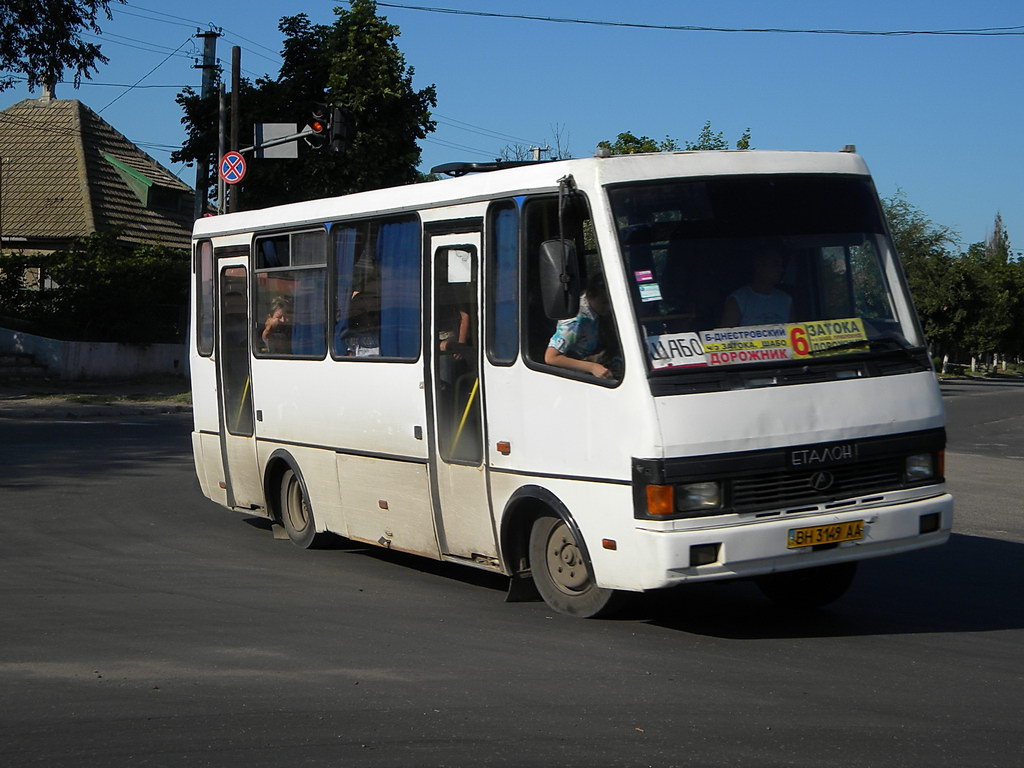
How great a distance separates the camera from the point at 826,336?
7691 millimetres

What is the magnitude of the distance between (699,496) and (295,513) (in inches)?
200

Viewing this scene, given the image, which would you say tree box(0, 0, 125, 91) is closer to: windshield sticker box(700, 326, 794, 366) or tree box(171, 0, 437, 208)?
tree box(171, 0, 437, 208)

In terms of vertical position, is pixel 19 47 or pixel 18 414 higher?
pixel 19 47

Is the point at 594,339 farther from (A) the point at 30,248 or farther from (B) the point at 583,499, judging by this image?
(A) the point at 30,248

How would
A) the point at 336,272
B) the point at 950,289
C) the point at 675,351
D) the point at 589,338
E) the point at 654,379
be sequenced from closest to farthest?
the point at 654,379 < the point at 675,351 < the point at 589,338 < the point at 336,272 < the point at 950,289

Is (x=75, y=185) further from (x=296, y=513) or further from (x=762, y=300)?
(x=762, y=300)

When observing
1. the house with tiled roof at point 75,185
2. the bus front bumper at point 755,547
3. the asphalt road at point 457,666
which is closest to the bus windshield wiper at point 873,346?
the bus front bumper at point 755,547

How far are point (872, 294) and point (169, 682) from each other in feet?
14.7

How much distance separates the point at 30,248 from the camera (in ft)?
151

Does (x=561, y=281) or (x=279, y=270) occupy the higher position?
(x=279, y=270)

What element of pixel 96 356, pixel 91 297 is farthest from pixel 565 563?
pixel 91 297

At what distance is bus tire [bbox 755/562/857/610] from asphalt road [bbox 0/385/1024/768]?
7.4 inches

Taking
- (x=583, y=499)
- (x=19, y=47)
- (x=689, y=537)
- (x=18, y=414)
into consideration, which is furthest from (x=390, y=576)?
(x=19, y=47)

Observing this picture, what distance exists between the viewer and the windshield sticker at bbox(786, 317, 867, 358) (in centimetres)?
760
